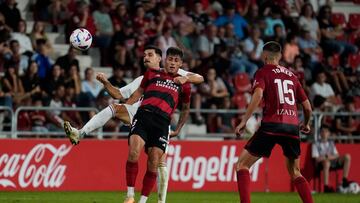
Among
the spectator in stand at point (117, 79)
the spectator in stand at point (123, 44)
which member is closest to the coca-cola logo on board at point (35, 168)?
the spectator in stand at point (117, 79)

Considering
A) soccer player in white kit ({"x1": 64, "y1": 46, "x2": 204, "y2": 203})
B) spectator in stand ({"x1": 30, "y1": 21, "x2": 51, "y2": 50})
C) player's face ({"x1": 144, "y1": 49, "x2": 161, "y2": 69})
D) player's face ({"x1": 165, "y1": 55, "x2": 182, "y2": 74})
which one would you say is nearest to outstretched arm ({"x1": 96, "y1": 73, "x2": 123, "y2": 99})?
soccer player in white kit ({"x1": 64, "y1": 46, "x2": 204, "y2": 203})

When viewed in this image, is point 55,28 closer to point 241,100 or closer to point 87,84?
point 87,84

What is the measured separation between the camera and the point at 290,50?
2805 centimetres

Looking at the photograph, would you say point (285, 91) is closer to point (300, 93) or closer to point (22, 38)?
point (300, 93)

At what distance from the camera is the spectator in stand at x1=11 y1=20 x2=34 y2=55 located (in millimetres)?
24391

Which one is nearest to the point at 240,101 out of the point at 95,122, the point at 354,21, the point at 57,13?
the point at 57,13

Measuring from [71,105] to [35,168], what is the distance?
1767 mm

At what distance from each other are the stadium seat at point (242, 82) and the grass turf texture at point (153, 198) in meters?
4.45

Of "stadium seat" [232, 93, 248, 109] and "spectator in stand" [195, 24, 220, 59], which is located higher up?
"spectator in stand" [195, 24, 220, 59]

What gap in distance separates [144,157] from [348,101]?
6423mm

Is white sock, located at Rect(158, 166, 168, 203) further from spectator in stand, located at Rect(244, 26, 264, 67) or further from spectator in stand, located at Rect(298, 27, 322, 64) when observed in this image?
spectator in stand, located at Rect(298, 27, 322, 64)

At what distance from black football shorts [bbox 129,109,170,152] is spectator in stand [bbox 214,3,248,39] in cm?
1348

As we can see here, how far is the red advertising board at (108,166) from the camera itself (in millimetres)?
22016

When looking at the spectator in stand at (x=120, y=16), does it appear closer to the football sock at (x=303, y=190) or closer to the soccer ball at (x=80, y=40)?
the soccer ball at (x=80, y=40)
